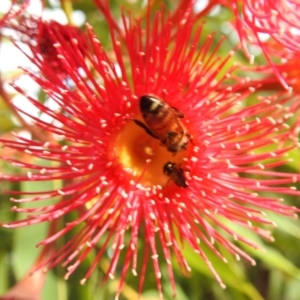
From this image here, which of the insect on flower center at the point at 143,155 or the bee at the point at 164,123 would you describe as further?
the insect on flower center at the point at 143,155

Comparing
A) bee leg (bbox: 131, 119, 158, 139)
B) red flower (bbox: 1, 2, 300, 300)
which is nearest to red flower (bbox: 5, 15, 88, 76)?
red flower (bbox: 1, 2, 300, 300)

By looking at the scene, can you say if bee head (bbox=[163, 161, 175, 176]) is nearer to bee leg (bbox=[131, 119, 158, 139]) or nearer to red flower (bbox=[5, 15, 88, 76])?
bee leg (bbox=[131, 119, 158, 139])

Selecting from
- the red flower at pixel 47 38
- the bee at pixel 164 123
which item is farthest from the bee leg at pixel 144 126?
the red flower at pixel 47 38

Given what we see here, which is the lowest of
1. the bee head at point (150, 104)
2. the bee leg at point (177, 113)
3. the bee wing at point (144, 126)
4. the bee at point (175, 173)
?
the bee at point (175, 173)

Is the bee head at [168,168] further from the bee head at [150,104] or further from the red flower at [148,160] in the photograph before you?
the bee head at [150,104]

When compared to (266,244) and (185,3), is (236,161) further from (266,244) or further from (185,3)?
(266,244)

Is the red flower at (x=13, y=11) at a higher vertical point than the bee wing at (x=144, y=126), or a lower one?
higher
